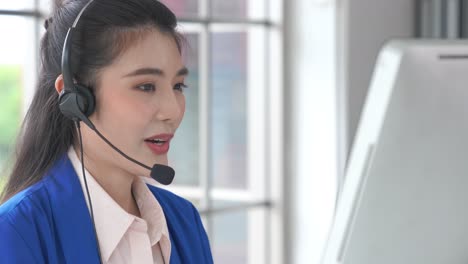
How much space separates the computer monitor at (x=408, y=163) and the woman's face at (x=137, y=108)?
341mm

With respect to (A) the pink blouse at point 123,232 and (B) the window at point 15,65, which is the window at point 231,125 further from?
(A) the pink blouse at point 123,232

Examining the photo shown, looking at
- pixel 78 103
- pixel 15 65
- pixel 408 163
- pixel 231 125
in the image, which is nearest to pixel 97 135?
pixel 78 103

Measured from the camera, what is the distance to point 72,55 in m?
1.23

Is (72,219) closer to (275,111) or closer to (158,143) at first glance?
(158,143)

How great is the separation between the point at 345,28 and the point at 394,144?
1895 mm

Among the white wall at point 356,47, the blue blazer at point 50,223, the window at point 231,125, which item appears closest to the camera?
the blue blazer at point 50,223

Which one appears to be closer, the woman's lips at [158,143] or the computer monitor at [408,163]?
the computer monitor at [408,163]

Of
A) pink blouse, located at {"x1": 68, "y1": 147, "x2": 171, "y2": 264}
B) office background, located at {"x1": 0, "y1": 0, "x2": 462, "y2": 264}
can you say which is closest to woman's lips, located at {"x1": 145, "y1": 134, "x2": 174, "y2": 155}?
pink blouse, located at {"x1": 68, "y1": 147, "x2": 171, "y2": 264}

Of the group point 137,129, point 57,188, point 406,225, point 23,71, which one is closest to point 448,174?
point 406,225

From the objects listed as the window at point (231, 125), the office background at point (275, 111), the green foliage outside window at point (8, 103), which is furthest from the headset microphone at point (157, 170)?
the office background at point (275, 111)

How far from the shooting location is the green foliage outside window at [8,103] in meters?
2.05

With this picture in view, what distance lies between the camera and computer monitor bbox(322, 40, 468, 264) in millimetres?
984

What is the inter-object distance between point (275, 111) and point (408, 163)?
6.41 feet

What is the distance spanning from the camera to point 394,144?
993mm
